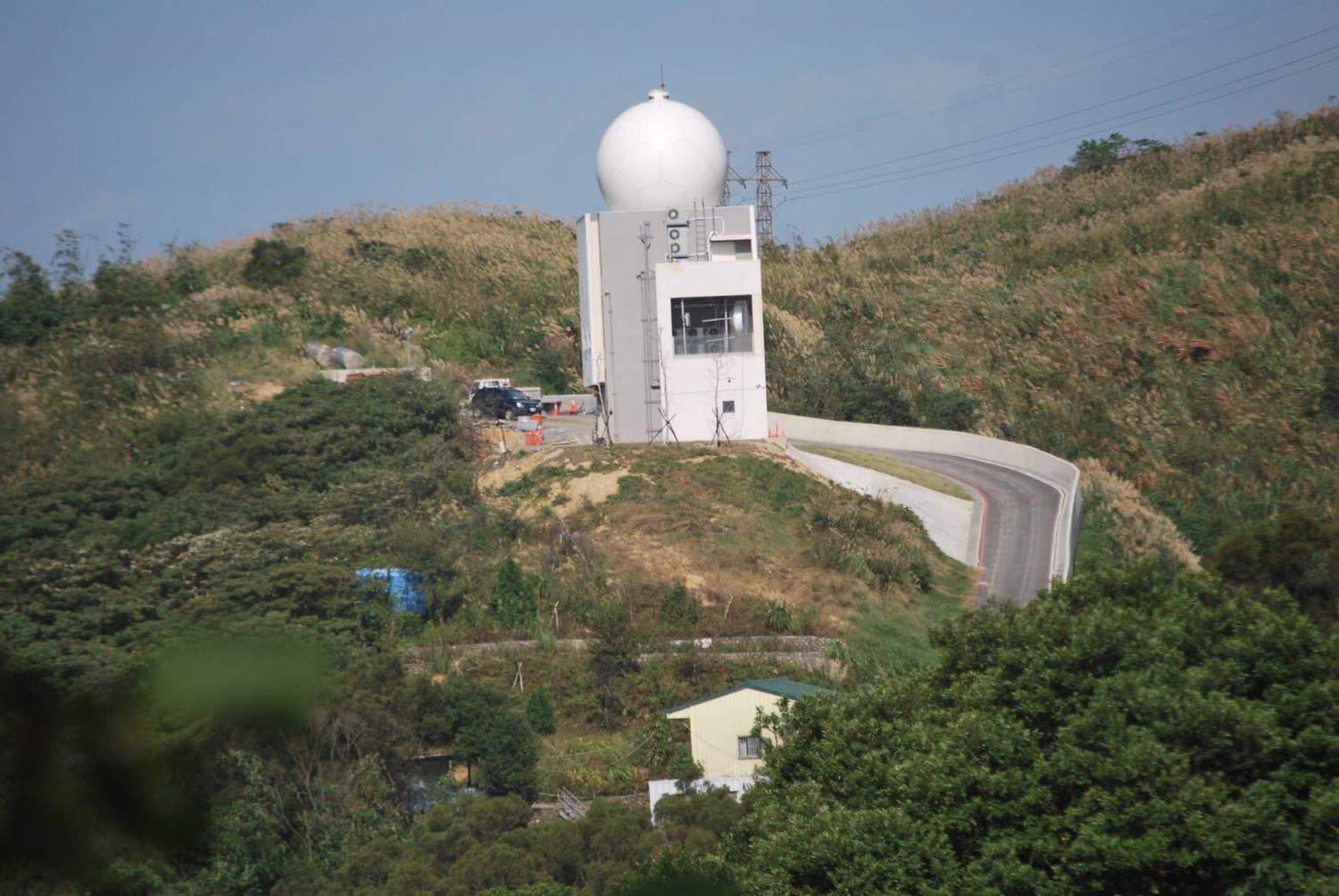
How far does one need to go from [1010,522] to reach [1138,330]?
19.2 meters

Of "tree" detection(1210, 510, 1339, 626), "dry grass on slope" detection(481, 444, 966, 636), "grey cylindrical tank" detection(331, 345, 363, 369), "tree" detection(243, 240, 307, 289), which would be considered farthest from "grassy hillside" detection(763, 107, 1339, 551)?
"tree" detection(243, 240, 307, 289)

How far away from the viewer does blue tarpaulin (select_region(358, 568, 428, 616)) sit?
25.2 metres

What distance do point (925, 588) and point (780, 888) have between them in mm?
16996

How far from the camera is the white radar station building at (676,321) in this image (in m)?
33.2

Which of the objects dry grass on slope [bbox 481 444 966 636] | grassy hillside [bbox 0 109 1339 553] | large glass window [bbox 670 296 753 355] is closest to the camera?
dry grass on slope [bbox 481 444 966 636]

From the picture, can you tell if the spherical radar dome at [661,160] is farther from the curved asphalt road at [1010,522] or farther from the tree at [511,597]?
the tree at [511,597]

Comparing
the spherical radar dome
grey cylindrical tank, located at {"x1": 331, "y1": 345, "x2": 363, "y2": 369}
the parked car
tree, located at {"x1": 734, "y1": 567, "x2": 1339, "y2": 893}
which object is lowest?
tree, located at {"x1": 734, "y1": 567, "x2": 1339, "y2": 893}

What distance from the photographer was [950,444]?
134 feet

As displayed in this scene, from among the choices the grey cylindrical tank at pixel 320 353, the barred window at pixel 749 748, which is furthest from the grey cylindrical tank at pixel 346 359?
the barred window at pixel 749 748

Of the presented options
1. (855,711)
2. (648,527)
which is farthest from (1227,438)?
(855,711)

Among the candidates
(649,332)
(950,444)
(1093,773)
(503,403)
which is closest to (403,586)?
(649,332)

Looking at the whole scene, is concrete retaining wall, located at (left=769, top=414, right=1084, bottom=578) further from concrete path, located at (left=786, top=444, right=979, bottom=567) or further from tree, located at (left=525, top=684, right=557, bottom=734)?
tree, located at (left=525, top=684, right=557, bottom=734)

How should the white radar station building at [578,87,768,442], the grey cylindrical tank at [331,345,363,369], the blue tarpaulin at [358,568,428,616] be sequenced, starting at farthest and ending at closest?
the grey cylindrical tank at [331,345,363,369]
the white radar station building at [578,87,768,442]
the blue tarpaulin at [358,568,428,616]

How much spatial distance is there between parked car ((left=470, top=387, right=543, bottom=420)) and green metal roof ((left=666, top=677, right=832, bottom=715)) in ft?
65.7
